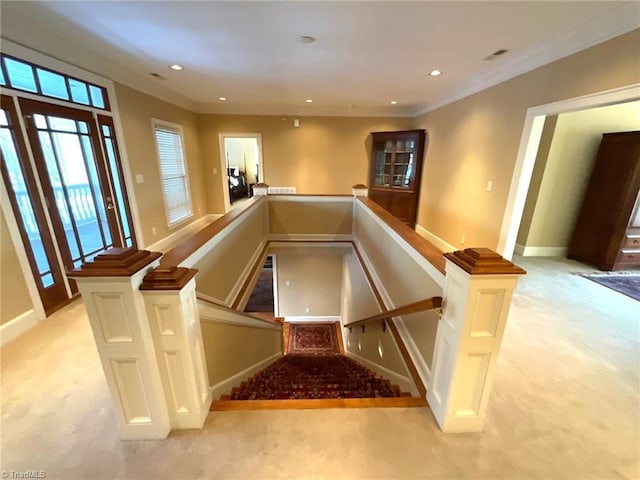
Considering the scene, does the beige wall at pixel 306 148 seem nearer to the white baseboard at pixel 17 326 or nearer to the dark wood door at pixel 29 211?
the dark wood door at pixel 29 211

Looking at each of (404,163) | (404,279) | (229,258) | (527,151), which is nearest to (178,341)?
(229,258)

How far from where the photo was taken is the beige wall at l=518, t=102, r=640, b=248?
3.54 meters

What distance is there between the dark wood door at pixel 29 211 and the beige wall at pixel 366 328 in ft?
10.6

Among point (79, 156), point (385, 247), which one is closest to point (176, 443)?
point (385, 247)

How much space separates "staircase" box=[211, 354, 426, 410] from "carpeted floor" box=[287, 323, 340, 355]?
144 centimetres

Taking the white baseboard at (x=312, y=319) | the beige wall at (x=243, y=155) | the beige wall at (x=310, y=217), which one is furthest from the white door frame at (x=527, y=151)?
the beige wall at (x=243, y=155)

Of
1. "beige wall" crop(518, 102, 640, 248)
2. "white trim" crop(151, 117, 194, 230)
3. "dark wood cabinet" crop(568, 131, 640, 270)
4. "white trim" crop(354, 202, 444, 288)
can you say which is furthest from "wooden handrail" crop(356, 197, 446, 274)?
"white trim" crop(151, 117, 194, 230)

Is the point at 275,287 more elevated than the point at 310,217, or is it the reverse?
the point at 310,217

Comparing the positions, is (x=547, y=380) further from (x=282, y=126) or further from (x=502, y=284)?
(x=282, y=126)

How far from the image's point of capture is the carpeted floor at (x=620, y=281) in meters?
2.94

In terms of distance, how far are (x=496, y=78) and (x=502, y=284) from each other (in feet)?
11.4

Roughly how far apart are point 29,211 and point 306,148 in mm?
4806

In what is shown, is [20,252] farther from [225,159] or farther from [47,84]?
[225,159]

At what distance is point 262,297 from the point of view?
7223mm
